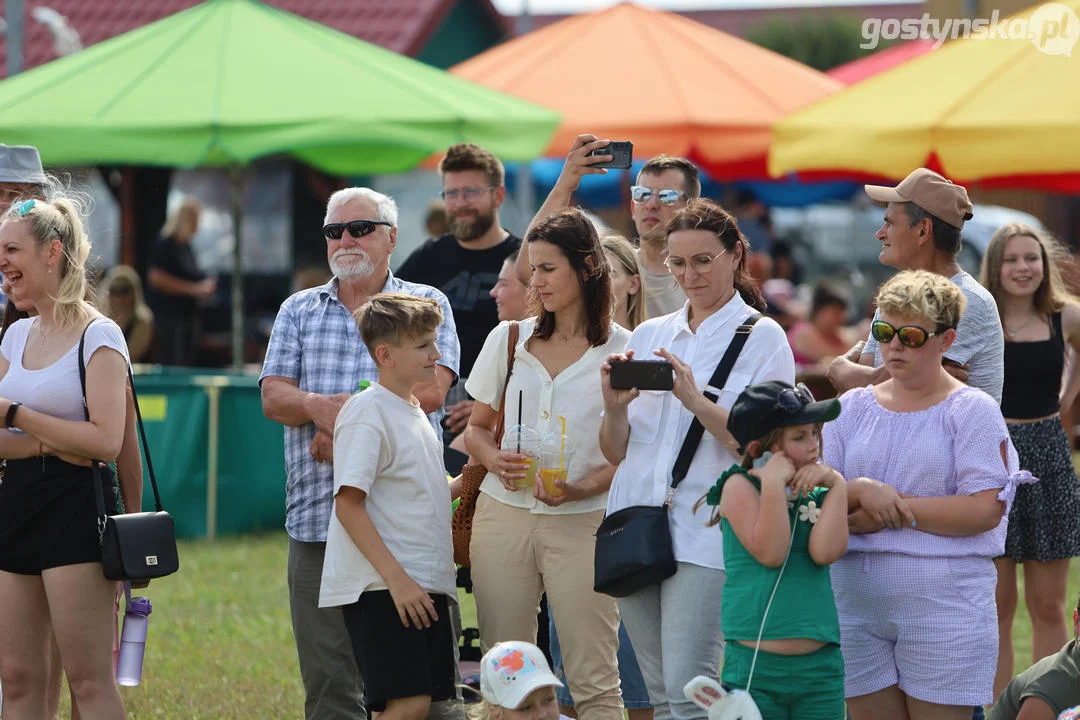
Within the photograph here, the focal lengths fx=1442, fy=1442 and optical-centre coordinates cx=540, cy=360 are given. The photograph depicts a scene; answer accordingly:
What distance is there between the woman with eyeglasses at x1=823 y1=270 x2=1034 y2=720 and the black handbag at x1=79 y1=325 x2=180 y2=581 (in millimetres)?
2018

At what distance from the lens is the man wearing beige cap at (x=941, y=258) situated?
4.43m

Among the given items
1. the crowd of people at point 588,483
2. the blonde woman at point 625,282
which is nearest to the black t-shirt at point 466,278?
the blonde woman at point 625,282

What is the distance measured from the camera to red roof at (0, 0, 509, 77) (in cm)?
1777

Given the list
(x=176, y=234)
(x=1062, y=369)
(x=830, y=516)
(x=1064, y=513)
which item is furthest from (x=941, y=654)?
(x=176, y=234)

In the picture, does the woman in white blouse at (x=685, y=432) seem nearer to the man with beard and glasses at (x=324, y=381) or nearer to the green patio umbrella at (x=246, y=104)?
the man with beard and glasses at (x=324, y=381)

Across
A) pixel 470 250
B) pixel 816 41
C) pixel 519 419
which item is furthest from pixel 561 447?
pixel 816 41

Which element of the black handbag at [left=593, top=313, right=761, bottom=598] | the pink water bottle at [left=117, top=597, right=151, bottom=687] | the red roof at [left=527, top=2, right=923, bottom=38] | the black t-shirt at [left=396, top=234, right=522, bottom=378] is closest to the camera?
the black handbag at [left=593, top=313, right=761, bottom=598]

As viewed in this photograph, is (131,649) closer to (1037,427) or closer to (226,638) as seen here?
(226,638)

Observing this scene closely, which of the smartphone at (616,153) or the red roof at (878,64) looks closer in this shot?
the smartphone at (616,153)

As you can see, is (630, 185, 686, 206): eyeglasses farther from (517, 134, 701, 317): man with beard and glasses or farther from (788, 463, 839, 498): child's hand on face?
(788, 463, 839, 498): child's hand on face

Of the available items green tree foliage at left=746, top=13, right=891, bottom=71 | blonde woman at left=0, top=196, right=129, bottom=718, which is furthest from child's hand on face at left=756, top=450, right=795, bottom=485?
green tree foliage at left=746, top=13, right=891, bottom=71

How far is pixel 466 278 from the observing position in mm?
5992

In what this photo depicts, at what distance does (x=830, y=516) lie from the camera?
149 inches

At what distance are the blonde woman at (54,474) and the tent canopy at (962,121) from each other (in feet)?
14.8
